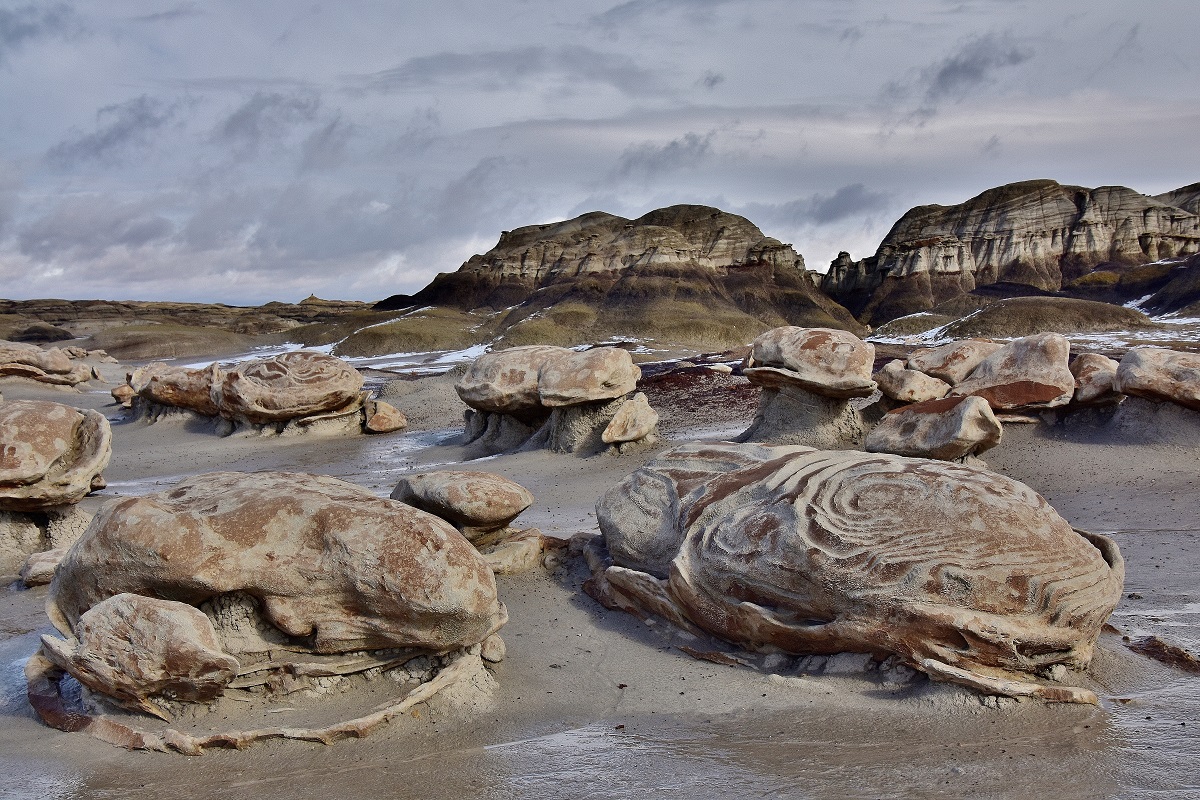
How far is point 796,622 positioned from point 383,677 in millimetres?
1986

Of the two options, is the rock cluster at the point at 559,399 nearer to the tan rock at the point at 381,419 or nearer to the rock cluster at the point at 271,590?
the tan rock at the point at 381,419

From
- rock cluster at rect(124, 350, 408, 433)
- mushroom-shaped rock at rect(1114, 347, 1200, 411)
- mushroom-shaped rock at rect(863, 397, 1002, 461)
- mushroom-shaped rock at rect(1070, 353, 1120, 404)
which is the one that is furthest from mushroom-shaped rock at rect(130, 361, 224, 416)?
mushroom-shaped rock at rect(1114, 347, 1200, 411)

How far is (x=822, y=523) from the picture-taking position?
419cm

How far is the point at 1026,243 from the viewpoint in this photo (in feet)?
169

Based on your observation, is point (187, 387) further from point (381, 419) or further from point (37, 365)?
point (37, 365)

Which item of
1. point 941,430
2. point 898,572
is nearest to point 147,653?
point 898,572

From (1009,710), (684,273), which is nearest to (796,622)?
(1009,710)

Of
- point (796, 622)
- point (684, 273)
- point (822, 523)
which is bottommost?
point (796, 622)

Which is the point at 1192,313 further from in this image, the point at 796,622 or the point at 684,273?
the point at 796,622

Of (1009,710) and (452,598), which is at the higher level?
(452,598)

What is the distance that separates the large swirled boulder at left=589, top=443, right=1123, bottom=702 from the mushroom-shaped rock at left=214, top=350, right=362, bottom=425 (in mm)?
10310

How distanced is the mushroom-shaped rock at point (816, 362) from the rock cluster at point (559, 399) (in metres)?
1.62

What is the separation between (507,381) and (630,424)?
220 cm

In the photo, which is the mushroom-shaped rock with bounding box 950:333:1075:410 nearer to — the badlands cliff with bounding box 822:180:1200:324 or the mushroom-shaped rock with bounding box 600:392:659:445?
the mushroom-shaped rock with bounding box 600:392:659:445
